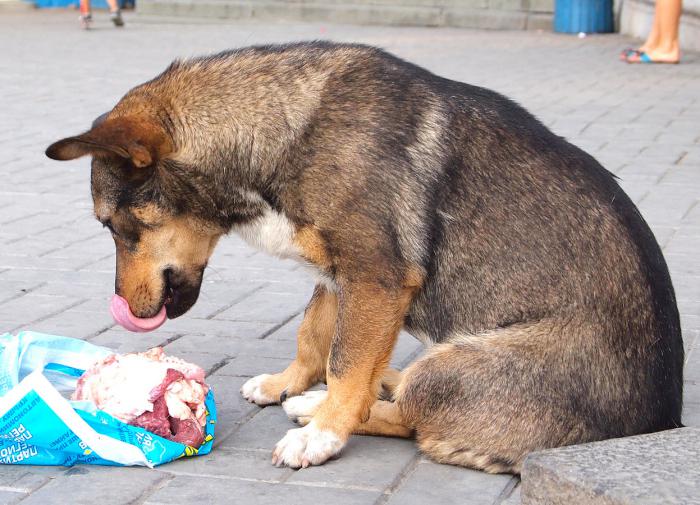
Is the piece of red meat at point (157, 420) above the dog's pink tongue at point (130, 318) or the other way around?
the other way around

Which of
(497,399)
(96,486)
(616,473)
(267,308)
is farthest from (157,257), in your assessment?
(616,473)

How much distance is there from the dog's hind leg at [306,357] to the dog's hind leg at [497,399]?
0.64 m

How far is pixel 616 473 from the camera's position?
3.10 metres

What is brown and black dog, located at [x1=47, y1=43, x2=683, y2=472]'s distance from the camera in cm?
365

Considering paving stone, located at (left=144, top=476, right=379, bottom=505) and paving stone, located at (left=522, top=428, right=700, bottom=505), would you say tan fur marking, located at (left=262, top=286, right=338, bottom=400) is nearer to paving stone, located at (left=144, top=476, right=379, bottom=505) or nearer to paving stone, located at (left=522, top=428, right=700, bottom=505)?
paving stone, located at (left=144, top=476, right=379, bottom=505)

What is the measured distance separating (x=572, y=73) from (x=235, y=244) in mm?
7936

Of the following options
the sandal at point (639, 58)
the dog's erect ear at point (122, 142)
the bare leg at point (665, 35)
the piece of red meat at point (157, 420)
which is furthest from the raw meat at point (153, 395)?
the sandal at point (639, 58)

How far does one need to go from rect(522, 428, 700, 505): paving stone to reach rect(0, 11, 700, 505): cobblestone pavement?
1.00ft

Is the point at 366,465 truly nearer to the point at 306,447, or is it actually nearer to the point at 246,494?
the point at 306,447

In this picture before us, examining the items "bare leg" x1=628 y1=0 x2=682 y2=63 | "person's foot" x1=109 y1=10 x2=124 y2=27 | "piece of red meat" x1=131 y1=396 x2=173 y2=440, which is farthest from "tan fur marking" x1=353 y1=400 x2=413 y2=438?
"person's foot" x1=109 y1=10 x2=124 y2=27

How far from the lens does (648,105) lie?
11266 mm

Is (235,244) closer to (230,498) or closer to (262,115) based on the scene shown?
(262,115)

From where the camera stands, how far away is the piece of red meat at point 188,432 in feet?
12.4

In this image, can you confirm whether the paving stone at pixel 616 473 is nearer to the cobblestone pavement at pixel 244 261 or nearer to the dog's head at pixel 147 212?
the cobblestone pavement at pixel 244 261
